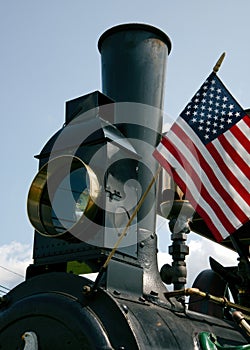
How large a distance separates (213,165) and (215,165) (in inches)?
0.5

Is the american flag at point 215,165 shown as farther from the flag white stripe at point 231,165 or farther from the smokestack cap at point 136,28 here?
the smokestack cap at point 136,28

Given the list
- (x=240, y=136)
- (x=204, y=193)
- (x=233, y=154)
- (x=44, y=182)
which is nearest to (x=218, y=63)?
(x=240, y=136)

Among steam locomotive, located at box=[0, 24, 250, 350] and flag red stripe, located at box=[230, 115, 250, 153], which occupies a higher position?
flag red stripe, located at box=[230, 115, 250, 153]

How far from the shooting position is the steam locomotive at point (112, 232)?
106 inches

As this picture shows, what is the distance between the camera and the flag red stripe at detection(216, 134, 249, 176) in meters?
3.63

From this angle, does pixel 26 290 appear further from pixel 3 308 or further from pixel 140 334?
pixel 140 334

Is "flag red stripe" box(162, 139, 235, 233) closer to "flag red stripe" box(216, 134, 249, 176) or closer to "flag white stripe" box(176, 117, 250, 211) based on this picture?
"flag white stripe" box(176, 117, 250, 211)

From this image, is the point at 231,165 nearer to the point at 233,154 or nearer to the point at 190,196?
the point at 233,154

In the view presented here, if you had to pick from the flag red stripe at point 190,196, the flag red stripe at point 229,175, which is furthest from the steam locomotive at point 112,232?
the flag red stripe at point 229,175

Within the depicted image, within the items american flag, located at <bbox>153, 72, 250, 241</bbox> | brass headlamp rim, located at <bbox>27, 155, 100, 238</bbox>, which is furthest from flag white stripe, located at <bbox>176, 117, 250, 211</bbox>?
brass headlamp rim, located at <bbox>27, 155, 100, 238</bbox>

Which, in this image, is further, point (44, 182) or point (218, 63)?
point (218, 63)

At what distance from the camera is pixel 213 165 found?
3646mm

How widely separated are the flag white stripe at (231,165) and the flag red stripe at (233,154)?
0.05 feet

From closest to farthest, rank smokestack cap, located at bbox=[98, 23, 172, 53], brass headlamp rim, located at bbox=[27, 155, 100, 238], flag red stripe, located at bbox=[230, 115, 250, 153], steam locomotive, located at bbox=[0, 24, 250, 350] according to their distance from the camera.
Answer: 1. steam locomotive, located at bbox=[0, 24, 250, 350]
2. brass headlamp rim, located at bbox=[27, 155, 100, 238]
3. flag red stripe, located at bbox=[230, 115, 250, 153]
4. smokestack cap, located at bbox=[98, 23, 172, 53]
